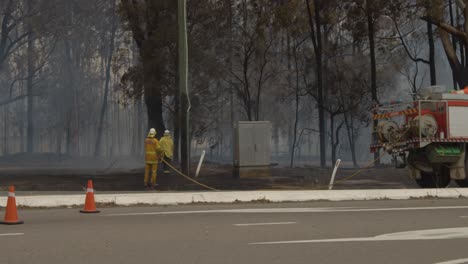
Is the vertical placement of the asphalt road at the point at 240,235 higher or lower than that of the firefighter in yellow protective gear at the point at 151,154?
lower

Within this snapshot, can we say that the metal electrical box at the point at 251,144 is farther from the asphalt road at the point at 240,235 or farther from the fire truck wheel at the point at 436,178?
the asphalt road at the point at 240,235

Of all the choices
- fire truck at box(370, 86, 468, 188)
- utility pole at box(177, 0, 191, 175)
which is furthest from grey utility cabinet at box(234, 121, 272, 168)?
fire truck at box(370, 86, 468, 188)

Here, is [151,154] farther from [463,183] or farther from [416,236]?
[416,236]

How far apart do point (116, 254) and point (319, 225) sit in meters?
4.09

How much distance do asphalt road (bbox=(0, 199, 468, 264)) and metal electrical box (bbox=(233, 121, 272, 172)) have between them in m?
11.7

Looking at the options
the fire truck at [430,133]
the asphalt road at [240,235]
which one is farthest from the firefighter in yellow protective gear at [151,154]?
the fire truck at [430,133]

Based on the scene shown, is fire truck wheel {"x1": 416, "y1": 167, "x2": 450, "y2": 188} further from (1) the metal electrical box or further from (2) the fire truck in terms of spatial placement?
(1) the metal electrical box

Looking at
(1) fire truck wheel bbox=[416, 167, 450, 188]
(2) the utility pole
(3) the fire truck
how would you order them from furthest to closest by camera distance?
(2) the utility pole < (1) fire truck wheel bbox=[416, 167, 450, 188] < (3) the fire truck

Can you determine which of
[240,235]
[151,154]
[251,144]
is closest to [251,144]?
[251,144]

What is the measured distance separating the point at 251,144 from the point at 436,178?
7.36 meters

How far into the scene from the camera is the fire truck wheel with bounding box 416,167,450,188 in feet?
71.4

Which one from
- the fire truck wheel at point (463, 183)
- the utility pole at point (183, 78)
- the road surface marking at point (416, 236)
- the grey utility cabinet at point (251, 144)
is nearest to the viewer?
the road surface marking at point (416, 236)

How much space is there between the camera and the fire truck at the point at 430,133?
66.8 ft

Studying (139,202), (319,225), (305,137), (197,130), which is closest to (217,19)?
(197,130)
